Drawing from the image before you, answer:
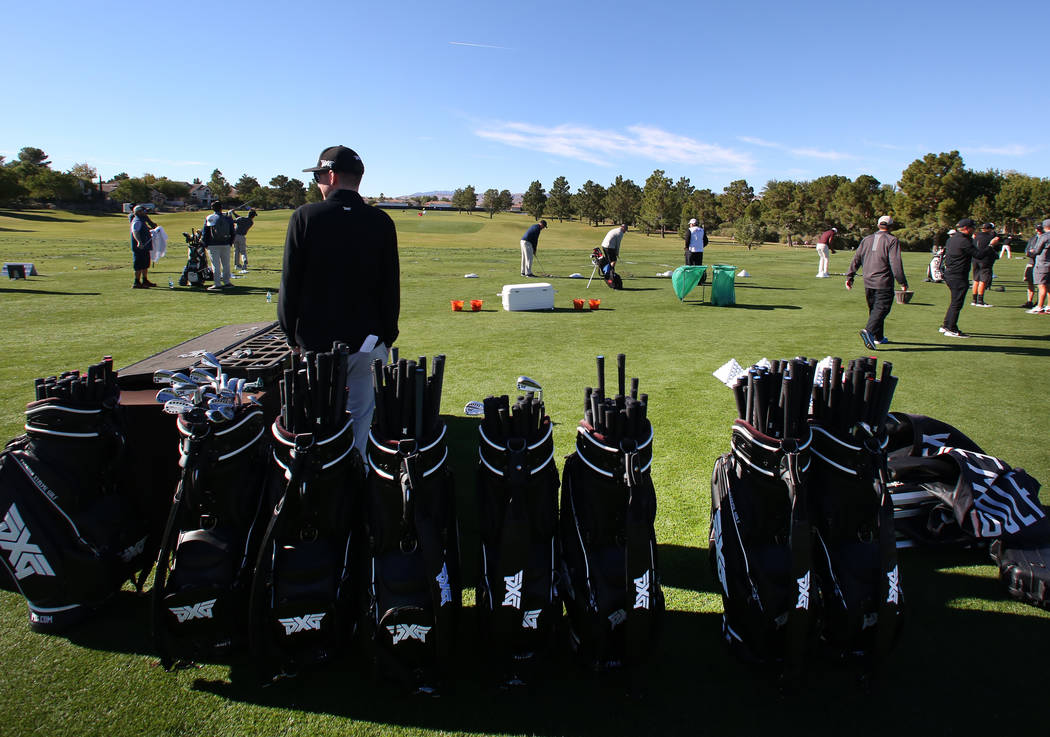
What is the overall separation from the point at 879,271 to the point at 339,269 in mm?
9311

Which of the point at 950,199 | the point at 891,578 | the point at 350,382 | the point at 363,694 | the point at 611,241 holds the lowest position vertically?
the point at 363,694

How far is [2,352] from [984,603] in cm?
1211

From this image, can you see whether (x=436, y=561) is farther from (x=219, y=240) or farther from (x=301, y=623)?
(x=219, y=240)

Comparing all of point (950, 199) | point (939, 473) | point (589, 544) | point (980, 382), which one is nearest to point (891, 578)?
point (589, 544)

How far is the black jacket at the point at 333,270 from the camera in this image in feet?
11.4

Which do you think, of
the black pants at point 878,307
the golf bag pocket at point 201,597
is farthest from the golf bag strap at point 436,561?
the black pants at point 878,307

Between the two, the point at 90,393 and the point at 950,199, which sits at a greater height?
the point at 950,199

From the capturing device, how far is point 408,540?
101 inches

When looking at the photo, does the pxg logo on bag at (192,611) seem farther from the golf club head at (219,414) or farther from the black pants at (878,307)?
the black pants at (878,307)

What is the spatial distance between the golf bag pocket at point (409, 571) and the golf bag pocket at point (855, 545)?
1796 mm

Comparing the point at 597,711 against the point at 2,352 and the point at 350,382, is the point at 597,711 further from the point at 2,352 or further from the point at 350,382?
the point at 2,352

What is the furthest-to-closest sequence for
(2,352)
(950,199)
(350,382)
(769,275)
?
1. (950,199)
2. (769,275)
3. (2,352)
4. (350,382)

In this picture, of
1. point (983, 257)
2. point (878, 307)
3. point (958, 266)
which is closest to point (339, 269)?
point (878, 307)

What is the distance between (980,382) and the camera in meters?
7.86
